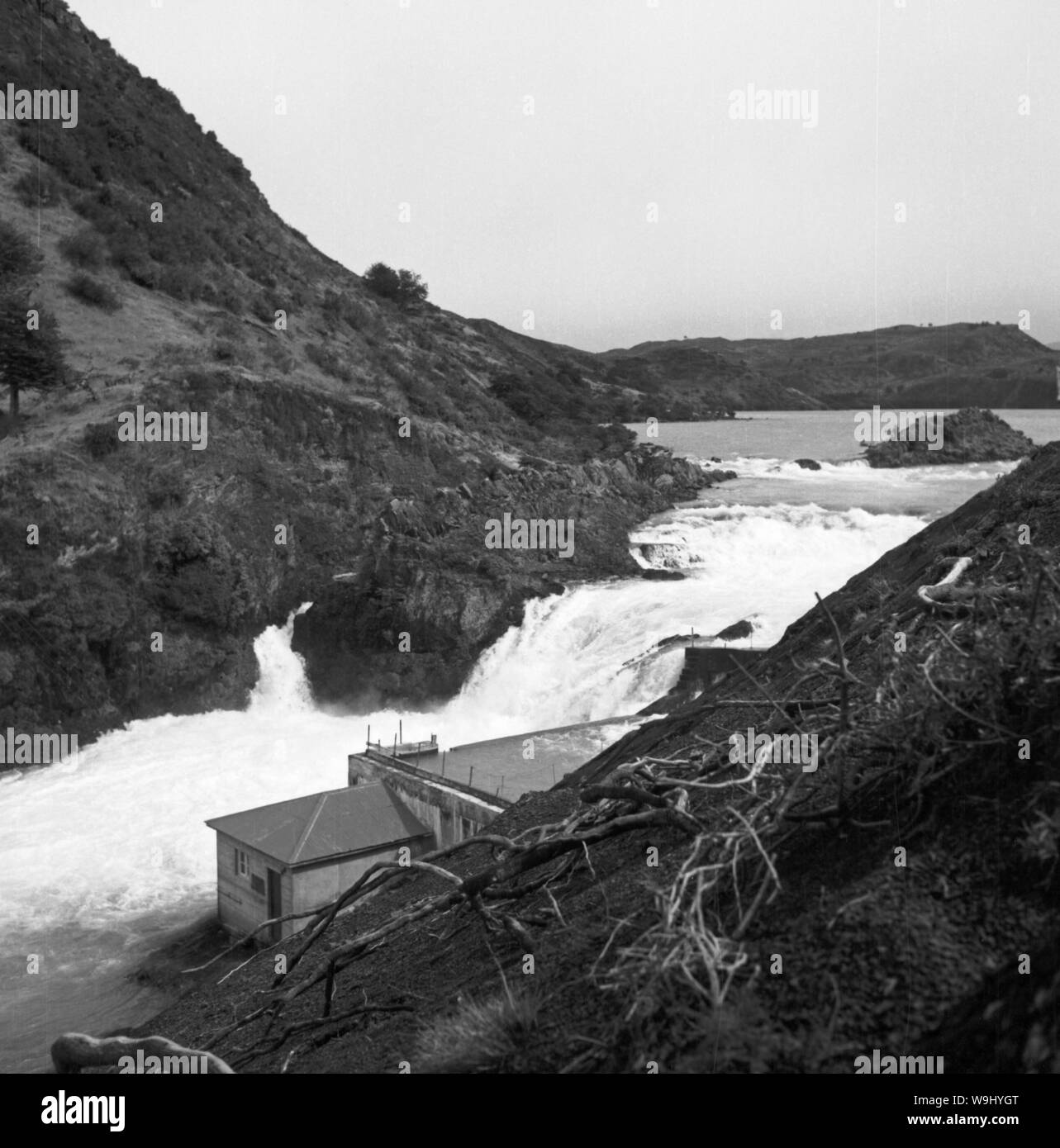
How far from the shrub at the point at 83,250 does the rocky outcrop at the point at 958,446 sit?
4368 centimetres

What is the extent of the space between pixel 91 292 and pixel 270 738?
1020 inches

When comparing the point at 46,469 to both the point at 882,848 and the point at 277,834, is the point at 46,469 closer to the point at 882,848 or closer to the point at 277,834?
the point at 277,834

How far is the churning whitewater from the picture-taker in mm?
20281

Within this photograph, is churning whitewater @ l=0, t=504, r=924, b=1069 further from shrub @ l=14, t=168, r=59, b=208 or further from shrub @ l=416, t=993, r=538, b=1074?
shrub @ l=14, t=168, r=59, b=208

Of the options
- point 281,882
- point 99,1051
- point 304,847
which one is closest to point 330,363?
point 304,847

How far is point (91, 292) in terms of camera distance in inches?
1891

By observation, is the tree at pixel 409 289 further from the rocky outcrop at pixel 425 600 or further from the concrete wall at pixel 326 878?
the concrete wall at pixel 326 878

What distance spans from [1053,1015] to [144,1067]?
3.44 m

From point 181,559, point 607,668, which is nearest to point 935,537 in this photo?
point 607,668

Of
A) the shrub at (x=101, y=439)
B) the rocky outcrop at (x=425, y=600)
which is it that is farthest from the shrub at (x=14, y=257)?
the rocky outcrop at (x=425, y=600)

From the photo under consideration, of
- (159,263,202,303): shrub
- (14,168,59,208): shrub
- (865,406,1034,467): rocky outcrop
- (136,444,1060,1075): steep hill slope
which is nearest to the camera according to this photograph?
(136,444,1060,1075): steep hill slope

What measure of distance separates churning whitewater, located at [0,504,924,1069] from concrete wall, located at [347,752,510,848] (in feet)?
14.8

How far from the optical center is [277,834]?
1911 cm

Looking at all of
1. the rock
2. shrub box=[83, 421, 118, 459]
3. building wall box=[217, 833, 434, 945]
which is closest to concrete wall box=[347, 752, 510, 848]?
building wall box=[217, 833, 434, 945]
